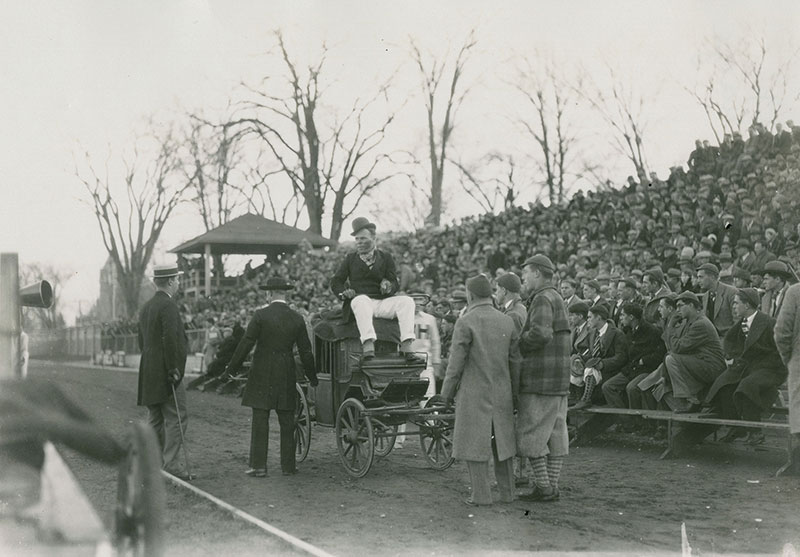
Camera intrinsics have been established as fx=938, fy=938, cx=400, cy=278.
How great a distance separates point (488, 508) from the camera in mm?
8148

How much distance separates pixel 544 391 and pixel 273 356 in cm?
328

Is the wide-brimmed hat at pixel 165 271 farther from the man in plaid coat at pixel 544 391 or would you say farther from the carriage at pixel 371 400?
the man in plaid coat at pixel 544 391

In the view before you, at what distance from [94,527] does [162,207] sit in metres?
42.6

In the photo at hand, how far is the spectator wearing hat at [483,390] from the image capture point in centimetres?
828

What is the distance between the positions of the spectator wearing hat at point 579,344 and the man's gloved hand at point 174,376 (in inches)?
207

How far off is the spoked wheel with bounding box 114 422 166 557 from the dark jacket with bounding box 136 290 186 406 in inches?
240

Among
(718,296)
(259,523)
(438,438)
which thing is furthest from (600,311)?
(259,523)

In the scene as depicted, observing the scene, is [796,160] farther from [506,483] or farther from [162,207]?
[162,207]

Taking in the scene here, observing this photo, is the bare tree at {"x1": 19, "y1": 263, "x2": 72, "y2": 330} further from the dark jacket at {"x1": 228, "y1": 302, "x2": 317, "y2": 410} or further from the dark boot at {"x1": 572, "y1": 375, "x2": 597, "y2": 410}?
the dark boot at {"x1": 572, "y1": 375, "x2": 597, "y2": 410}

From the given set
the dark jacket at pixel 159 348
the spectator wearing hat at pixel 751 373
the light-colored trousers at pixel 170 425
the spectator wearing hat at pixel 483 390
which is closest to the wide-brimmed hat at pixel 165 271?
the dark jacket at pixel 159 348

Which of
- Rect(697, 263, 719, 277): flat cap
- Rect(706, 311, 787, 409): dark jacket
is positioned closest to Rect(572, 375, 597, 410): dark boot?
Rect(697, 263, 719, 277): flat cap

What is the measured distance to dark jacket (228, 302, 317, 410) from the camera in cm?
1017

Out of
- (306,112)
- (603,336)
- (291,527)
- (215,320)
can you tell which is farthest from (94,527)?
(306,112)

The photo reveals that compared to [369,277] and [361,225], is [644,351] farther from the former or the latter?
[361,225]
